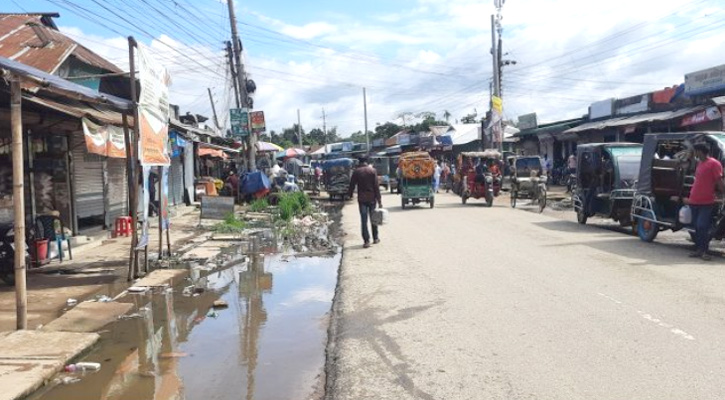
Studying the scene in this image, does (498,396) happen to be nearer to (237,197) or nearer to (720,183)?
(720,183)

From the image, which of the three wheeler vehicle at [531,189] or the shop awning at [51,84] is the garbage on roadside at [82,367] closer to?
the shop awning at [51,84]

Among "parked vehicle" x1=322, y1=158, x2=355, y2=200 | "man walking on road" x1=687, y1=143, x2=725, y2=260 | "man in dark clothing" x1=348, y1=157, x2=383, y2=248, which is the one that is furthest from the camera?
"parked vehicle" x1=322, y1=158, x2=355, y2=200

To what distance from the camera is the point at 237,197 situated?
27141mm

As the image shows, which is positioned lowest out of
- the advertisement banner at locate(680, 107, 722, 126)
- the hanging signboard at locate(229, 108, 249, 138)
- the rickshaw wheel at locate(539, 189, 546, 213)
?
the rickshaw wheel at locate(539, 189, 546, 213)

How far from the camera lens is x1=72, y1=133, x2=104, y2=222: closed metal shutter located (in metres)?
13.8

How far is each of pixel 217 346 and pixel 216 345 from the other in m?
0.04

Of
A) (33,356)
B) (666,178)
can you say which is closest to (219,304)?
(33,356)

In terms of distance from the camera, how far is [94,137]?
11164 millimetres

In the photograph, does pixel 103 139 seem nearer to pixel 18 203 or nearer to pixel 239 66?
pixel 18 203

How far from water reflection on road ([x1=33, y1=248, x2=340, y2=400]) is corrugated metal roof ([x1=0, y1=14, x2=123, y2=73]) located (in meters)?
6.83

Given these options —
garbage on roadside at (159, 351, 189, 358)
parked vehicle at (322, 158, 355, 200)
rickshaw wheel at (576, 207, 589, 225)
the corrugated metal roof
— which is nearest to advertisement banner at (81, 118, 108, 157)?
the corrugated metal roof

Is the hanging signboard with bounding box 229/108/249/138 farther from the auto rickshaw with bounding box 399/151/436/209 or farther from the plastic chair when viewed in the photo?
the plastic chair

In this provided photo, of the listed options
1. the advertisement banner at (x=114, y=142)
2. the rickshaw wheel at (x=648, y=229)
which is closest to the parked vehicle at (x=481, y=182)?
the rickshaw wheel at (x=648, y=229)

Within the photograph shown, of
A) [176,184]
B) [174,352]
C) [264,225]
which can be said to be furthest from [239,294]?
[176,184]
